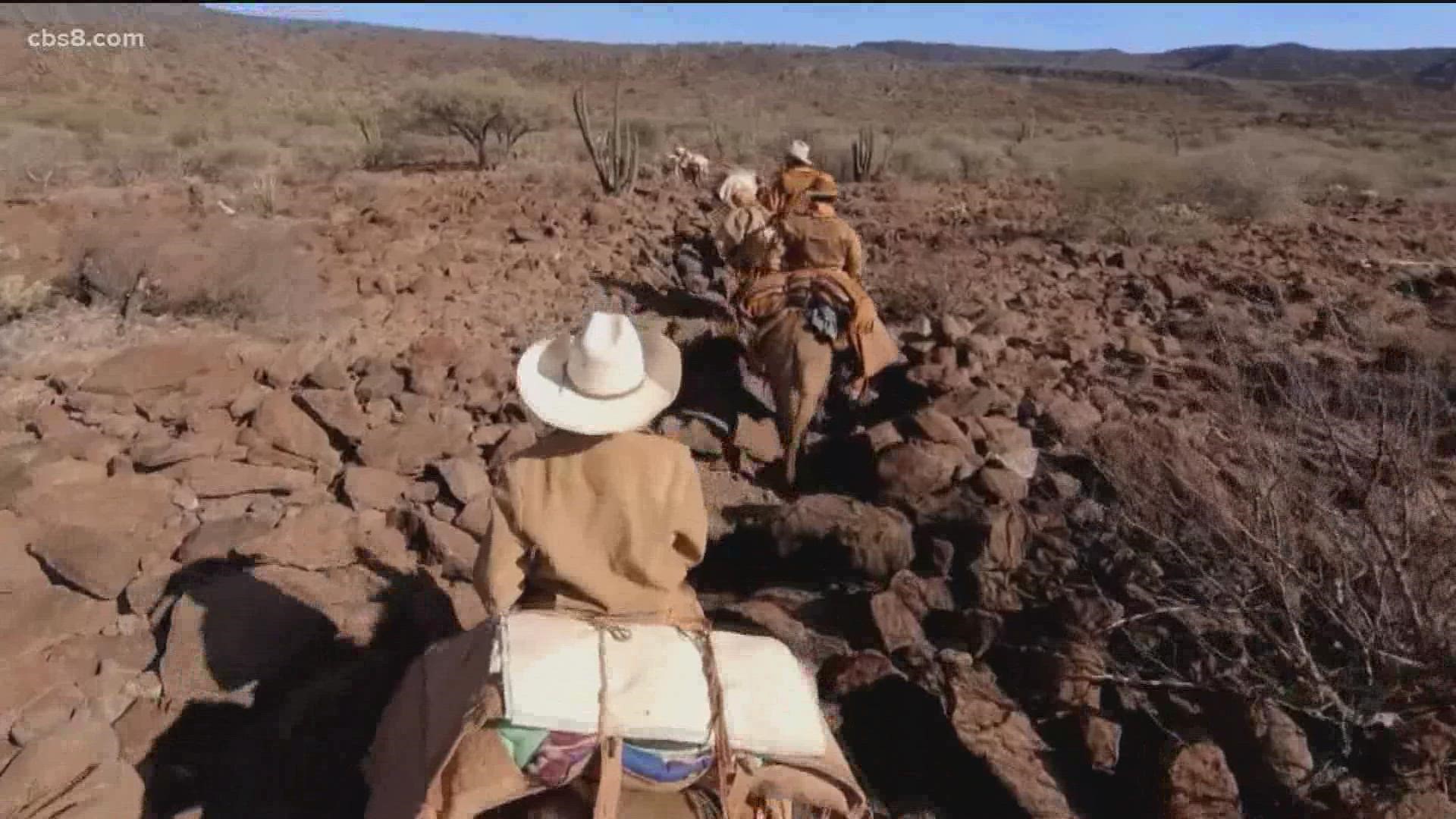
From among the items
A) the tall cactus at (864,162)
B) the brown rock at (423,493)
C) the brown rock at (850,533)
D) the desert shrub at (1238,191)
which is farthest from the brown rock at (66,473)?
the tall cactus at (864,162)

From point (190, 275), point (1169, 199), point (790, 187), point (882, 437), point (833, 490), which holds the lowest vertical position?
point (833, 490)

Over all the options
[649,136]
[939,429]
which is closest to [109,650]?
[939,429]

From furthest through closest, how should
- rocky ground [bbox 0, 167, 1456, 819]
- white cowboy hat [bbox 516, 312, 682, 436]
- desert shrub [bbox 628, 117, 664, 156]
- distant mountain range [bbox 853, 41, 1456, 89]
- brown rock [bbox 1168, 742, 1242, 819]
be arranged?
distant mountain range [bbox 853, 41, 1456, 89]
desert shrub [bbox 628, 117, 664, 156]
rocky ground [bbox 0, 167, 1456, 819]
brown rock [bbox 1168, 742, 1242, 819]
white cowboy hat [bbox 516, 312, 682, 436]

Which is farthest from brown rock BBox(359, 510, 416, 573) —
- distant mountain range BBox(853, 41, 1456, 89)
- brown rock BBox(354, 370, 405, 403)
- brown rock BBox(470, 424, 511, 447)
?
distant mountain range BBox(853, 41, 1456, 89)

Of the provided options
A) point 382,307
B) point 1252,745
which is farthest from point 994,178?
point 1252,745

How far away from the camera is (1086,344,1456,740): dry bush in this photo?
3266 millimetres

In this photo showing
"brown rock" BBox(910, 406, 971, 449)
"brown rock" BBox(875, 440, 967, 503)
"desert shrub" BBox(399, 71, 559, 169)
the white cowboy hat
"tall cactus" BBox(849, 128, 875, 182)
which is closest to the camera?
the white cowboy hat

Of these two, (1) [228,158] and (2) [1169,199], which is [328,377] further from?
(1) [228,158]

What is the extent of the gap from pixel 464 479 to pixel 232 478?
84 cm

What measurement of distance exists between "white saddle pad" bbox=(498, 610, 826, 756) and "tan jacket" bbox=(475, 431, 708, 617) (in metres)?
0.27

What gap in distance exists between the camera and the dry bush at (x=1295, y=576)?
3.27 meters

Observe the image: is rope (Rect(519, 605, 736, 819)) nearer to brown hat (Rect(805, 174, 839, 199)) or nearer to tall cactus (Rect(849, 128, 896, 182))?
brown hat (Rect(805, 174, 839, 199))

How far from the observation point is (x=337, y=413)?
489cm

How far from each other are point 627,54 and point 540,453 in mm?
69348
